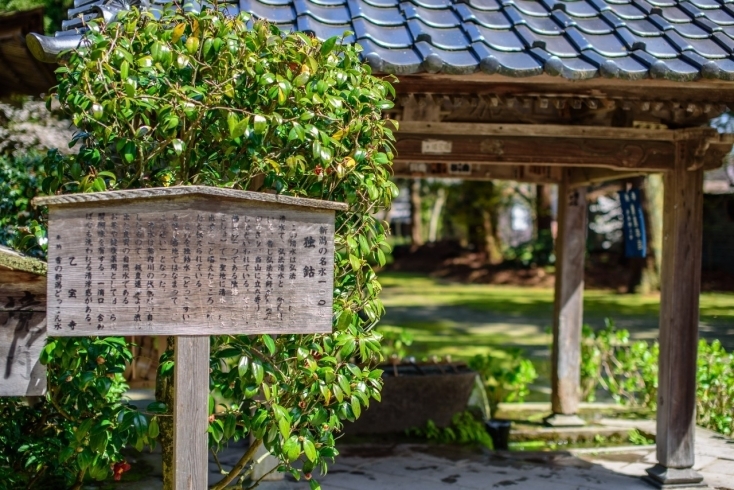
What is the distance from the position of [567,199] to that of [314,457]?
573 centimetres

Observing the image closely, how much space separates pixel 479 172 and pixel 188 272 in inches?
225

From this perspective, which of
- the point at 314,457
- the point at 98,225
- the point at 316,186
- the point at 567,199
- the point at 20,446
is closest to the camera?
the point at 98,225

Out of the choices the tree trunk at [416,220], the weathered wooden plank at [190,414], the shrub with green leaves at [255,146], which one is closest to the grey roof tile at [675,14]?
the shrub with green leaves at [255,146]

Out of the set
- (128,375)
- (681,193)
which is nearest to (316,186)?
(681,193)

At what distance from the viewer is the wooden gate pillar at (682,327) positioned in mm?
6191

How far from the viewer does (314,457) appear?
12.1ft

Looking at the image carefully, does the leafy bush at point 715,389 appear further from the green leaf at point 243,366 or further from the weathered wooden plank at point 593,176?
the green leaf at point 243,366

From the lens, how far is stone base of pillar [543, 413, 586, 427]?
848 cm

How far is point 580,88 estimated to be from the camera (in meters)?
5.64

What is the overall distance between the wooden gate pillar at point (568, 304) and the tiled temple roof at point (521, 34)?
3130mm

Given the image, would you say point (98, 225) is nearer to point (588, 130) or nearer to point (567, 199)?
point (588, 130)

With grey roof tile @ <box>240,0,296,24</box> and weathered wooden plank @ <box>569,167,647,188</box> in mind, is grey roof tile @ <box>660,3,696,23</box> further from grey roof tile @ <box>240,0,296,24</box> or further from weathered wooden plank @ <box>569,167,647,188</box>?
grey roof tile @ <box>240,0,296,24</box>

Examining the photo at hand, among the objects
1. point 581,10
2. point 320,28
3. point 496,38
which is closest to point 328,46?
point 320,28

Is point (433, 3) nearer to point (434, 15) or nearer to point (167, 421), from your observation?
point (434, 15)
